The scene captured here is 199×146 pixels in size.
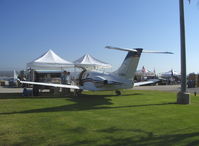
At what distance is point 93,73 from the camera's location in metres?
19.6

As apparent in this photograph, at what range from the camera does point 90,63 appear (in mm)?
24844

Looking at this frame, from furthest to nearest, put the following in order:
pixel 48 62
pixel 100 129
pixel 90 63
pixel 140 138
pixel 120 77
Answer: pixel 90 63
pixel 48 62
pixel 120 77
pixel 100 129
pixel 140 138

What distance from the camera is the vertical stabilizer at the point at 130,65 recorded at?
16.6 meters

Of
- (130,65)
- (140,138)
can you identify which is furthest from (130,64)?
(140,138)

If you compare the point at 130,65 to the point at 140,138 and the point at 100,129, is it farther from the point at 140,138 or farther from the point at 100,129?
the point at 140,138

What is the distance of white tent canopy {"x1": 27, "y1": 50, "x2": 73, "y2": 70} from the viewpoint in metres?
21.2

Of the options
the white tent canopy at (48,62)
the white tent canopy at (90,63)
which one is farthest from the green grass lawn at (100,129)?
the white tent canopy at (90,63)

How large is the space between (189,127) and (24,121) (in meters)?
5.62

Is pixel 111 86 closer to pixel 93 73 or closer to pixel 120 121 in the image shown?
pixel 93 73

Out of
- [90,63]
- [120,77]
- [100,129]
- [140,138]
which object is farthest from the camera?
[90,63]

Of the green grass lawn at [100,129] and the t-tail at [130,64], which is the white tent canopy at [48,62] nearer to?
the t-tail at [130,64]

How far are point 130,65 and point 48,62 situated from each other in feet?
28.7

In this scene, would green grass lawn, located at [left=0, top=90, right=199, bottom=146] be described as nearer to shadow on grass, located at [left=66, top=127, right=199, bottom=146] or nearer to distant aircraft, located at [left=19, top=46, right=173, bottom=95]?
shadow on grass, located at [left=66, top=127, right=199, bottom=146]

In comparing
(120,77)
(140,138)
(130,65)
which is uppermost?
(130,65)
